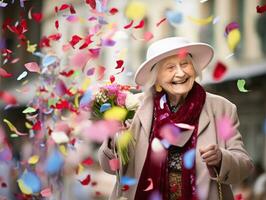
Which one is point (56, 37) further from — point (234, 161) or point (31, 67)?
point (234, 161)

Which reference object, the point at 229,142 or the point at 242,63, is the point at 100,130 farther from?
the point at 242,63

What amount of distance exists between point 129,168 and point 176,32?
9.15m

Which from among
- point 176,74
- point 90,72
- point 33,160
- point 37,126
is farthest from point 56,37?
point 176,74

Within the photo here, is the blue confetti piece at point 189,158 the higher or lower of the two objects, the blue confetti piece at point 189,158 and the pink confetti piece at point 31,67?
the lower

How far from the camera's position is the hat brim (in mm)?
3713

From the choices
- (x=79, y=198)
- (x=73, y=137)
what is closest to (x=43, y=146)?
(x=73, y=137)

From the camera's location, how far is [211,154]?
3375 millimetres

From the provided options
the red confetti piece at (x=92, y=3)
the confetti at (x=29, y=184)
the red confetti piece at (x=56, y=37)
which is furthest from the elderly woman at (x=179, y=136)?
the red confetti piece at (x=56, y=37)

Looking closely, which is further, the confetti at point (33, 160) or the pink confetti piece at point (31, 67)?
the confetti at point (33, 160)

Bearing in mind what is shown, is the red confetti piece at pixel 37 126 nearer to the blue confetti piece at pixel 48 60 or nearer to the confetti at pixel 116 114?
the blue confetti piece at pixel 48 60

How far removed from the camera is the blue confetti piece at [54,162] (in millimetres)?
4500

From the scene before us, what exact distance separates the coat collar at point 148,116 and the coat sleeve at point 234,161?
13 centimetres

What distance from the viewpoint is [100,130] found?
3662mm

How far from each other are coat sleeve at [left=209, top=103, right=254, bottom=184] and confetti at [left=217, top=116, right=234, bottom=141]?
20mm
